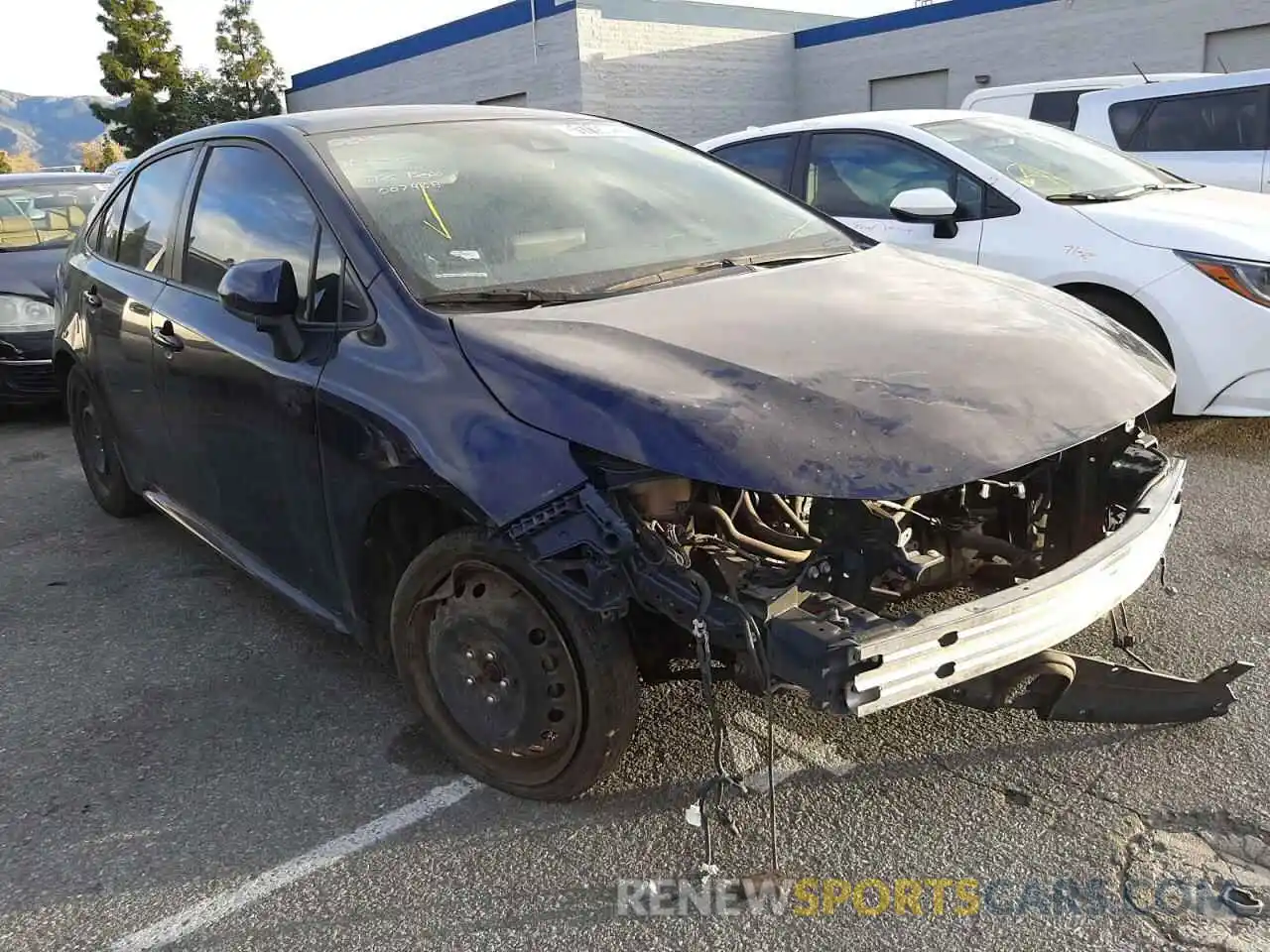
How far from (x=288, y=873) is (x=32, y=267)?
20.8 feet

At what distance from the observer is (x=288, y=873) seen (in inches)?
94.3

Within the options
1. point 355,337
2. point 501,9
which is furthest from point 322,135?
point 501,9

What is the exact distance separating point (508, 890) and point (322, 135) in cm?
222

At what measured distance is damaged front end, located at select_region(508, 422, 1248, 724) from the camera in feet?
6.65

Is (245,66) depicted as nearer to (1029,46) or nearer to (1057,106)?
(1029,46)

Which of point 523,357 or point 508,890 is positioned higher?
point 523,357

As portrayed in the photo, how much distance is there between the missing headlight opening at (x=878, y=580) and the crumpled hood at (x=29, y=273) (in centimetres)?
602

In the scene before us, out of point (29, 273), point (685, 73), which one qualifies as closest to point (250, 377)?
point (29, 273)

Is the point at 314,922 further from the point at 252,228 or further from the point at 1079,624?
the point at 252,228

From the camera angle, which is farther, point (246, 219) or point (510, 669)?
point (246, 219)

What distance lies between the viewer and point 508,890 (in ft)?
7.55

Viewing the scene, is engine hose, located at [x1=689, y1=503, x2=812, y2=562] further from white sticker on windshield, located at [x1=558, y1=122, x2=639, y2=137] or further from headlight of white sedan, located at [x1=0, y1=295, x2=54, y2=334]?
headlight of white sedan, located at [x1=0, y1=295, x2=54, y2=334]

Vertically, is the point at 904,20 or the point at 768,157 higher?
the point at 904,20

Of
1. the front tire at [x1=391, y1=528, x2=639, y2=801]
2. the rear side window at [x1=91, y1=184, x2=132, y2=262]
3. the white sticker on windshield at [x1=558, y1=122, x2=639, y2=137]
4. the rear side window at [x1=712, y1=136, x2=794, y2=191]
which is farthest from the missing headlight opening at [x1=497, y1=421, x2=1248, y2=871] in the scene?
the rear side window at [x1=712, y1=136, x2=794, y2=191]
